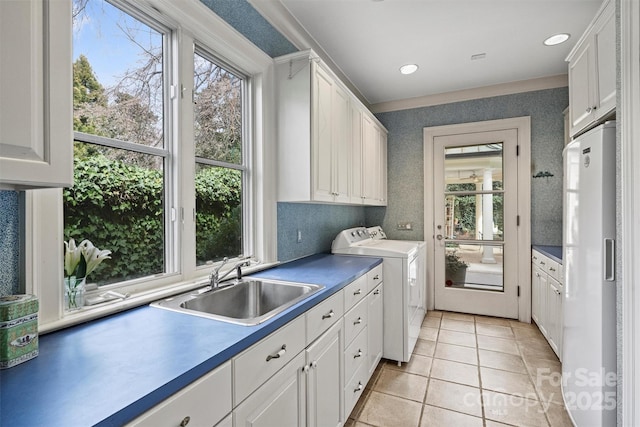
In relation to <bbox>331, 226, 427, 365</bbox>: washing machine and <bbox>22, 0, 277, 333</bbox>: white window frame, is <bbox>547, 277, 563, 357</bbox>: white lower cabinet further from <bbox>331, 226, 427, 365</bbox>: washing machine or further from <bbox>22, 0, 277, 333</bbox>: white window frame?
<bbox>22, 0, 277, 333</bbox>: white window frame

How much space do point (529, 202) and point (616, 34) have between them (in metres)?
2.40

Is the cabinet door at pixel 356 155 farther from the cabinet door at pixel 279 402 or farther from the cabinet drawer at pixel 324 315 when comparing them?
the cabinet door at pixel 279 402

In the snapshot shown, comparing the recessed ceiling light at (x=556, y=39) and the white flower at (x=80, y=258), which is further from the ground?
the recessed ceiling light at (x=556, y=39)

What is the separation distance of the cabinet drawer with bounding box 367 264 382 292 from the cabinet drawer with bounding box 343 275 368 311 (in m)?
0.10

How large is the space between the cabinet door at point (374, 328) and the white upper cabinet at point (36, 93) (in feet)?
6.46

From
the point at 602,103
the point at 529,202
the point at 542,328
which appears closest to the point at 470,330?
the point at 542,328

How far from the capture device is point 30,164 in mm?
704

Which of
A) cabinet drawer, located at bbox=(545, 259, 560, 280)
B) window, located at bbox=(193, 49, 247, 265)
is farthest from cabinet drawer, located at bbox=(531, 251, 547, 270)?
window, located at bbox=(193, 49, 247, 265)

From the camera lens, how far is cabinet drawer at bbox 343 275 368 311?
1.84 m

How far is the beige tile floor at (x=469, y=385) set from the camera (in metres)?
1.91

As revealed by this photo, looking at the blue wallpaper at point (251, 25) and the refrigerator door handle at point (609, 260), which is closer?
the refrigerator door handle at point (609, 260)

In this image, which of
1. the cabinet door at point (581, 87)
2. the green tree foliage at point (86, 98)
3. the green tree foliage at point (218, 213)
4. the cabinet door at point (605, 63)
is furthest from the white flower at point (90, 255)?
the cabinet door at point (581, 87)

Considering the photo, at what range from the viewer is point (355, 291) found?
197 centimetres

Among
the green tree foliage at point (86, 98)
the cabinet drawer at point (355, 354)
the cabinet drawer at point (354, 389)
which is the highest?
the green tree foliage at point (86, 98)
